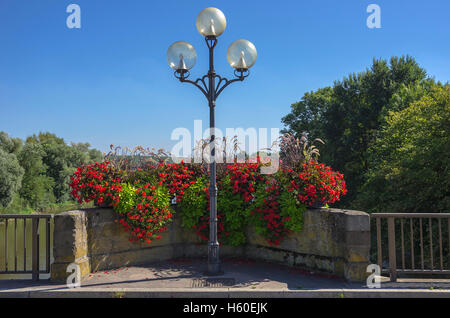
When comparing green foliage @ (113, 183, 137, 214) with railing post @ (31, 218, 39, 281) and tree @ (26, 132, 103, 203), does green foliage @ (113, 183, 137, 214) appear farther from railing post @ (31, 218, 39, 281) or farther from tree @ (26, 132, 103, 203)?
tree @ (26, 132, 103, 203)

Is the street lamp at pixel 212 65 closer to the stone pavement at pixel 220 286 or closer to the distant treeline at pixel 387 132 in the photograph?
the stone pavement at pixel 220 286

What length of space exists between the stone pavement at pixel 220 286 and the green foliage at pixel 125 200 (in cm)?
112

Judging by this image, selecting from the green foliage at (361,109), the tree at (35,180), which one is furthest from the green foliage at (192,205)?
the tree at (35,180)

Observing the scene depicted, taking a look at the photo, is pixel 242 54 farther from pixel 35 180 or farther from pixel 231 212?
pixel 35 180

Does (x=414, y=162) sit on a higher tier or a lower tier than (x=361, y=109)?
lower

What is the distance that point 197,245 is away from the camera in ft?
25.6

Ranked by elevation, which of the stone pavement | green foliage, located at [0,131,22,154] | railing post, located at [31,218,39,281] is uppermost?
green foliage, located at [0,131,22,154]

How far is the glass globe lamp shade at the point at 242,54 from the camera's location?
6.47 metres

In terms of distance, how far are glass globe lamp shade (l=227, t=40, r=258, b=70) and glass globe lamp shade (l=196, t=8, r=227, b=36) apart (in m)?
0.38

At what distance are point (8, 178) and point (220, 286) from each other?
32192mm

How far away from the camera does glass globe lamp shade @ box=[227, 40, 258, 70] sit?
21.2 feet

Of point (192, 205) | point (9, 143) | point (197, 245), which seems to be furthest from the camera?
point (9, 143)

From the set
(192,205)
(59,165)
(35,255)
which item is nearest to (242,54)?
(192,205)

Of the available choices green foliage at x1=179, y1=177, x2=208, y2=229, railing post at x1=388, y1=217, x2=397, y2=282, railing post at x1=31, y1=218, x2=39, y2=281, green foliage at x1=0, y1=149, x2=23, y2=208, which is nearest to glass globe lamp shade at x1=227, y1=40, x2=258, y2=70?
green foliage at x1=179, y1=177, x2=208, y2=229
